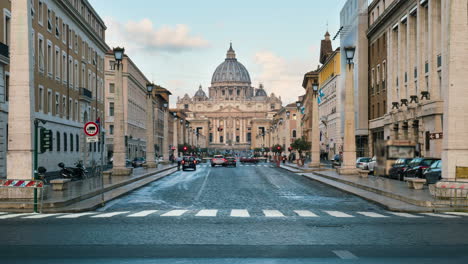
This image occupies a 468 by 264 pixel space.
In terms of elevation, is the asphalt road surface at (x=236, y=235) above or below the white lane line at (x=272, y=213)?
above

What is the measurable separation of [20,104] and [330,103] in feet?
271

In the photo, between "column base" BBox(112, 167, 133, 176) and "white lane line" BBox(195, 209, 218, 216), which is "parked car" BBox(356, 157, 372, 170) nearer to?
"column base" BBox(112, 167, 133, 176)

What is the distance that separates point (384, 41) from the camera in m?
63.2

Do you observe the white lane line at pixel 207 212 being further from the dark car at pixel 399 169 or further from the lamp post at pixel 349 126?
the lamp post at pixel 349 126

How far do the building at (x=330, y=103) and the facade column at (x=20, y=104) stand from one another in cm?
6174

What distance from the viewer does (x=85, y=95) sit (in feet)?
194

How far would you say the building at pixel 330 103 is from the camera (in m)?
89.6

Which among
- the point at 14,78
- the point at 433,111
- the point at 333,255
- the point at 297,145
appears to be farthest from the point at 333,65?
the point at 333,255

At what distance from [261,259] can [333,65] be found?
88495mm

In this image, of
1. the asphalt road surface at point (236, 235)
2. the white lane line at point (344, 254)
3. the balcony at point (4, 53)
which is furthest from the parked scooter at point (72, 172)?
the white lane line at point (344, 254)

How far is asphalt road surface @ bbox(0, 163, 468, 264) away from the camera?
1027 centimetres

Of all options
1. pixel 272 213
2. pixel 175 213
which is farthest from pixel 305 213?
pixel 175 213

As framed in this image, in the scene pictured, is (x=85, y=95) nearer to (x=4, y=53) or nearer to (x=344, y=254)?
(x=4, y=53)

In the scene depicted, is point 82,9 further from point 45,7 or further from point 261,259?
point 261,259
